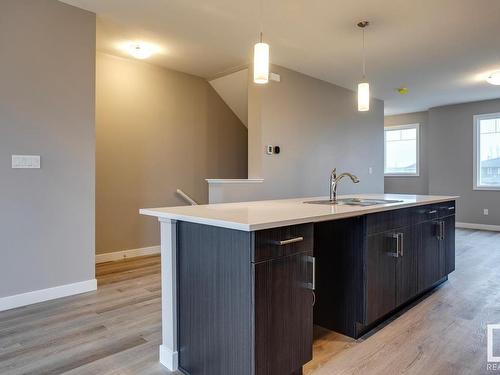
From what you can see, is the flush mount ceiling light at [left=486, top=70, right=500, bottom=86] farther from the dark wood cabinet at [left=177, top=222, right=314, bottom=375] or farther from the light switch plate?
the light switch plate

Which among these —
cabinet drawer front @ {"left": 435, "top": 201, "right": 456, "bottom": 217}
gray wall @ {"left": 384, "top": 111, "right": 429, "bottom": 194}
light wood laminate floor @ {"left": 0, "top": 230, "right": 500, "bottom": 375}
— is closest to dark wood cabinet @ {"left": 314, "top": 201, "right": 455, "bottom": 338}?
light wood laminate floor @ {"left": 0, "top": 230, "right": 500, "bottom": 375}

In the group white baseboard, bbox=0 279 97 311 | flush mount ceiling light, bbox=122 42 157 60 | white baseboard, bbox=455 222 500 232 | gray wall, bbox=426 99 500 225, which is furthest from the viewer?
gray wall, bbox=426 99 500 225

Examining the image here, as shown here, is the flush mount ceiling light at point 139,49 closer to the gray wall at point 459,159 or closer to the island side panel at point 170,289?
the island side panel at point 170,289

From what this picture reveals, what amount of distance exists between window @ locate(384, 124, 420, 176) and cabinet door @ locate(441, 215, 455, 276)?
196 inches

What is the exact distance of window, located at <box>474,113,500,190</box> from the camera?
6516 millimetres

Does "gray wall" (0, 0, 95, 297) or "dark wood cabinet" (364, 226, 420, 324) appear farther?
"gray wall" (0, 0, 95, 297)

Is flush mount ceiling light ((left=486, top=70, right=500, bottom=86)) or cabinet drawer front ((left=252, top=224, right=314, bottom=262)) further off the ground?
flush mount ceiling light ((left=486, top=70, right=500, bottom=86))

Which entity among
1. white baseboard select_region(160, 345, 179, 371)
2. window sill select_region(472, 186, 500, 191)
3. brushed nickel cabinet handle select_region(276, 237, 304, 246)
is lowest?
white baseboard select_region(160, 345, 179, 371)

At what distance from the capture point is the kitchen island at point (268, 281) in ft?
4.78

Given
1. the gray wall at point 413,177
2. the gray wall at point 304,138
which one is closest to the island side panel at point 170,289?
the gray wall at point 304,138

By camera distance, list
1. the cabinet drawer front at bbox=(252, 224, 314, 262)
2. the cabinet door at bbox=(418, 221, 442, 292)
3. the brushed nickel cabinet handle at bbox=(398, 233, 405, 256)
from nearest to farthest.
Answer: the cabinet drawer front at bbox=(252, 224, 314, 262)
the brushed nickel cabinet handle at bbox=(398, 233, 405, 256)
the cabinet door at bbox=(418, 221, 442, 292)

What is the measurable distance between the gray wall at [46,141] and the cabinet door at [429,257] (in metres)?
2.85

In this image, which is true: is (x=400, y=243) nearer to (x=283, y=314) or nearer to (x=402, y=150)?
(x=283, y=314)

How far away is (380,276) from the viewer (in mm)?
2256
